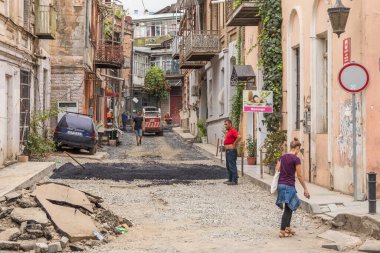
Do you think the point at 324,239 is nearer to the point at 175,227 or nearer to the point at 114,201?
the point at 175,227

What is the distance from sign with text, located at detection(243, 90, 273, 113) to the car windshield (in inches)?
379

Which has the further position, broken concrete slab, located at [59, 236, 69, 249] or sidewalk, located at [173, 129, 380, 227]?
sidewalk, located at [173, 129, 380, 227]

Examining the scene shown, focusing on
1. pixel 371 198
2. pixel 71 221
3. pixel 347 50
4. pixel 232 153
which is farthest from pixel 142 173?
pixel 371 198

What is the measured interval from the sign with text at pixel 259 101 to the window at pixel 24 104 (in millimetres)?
7481

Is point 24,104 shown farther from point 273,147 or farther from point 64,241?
point 64,241

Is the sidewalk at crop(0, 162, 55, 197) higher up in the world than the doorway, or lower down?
lower down

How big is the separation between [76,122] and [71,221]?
16.6 m

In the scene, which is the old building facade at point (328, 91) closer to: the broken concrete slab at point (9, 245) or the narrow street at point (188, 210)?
the narrow street at point (188, 210)

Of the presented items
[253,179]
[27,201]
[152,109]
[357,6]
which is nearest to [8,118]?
[253,179]

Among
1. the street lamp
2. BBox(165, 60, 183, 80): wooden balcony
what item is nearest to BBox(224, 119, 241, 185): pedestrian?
the street lamp

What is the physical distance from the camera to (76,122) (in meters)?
26.1

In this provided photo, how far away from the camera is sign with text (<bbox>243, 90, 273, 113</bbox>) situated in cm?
1833

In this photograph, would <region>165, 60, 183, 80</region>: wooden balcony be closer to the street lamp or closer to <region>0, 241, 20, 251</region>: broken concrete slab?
the street lamp

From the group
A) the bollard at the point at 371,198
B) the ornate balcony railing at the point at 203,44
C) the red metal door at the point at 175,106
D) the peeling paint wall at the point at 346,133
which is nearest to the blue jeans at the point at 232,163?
the peeling paint wall at the point at 346,133
